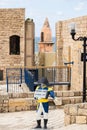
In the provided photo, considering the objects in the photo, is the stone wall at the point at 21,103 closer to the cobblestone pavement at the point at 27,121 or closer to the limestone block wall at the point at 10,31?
the cobblestone pavement at the point at 27,121

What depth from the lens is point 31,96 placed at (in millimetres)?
13688

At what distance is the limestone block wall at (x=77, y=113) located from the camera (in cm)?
973

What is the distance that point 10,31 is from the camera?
27609 mm

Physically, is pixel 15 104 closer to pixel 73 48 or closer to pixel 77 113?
pixel 77 113

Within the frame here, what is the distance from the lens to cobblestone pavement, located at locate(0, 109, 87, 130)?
408 inches

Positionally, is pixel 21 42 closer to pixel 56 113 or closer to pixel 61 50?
pixel 61 50

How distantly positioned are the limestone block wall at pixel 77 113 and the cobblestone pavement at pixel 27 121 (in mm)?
300

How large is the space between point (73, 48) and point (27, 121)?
725cm

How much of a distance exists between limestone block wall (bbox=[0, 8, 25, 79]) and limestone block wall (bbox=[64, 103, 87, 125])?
18.2m

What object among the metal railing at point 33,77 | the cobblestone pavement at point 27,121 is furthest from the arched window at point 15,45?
the cobblestone pavement at point 27,121

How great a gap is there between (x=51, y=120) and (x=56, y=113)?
1.07 metres

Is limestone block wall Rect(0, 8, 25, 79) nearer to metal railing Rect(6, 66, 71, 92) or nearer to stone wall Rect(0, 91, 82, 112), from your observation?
metal railing Rect(6, 66, 71, 92)

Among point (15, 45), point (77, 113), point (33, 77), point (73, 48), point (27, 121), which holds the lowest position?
point (27, 121)

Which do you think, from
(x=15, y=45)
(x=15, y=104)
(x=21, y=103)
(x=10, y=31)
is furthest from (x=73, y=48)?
(x=15, y=45)
